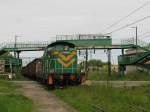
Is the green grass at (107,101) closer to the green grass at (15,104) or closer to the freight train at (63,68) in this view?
the green grass at (15,104)

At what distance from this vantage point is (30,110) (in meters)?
17.3

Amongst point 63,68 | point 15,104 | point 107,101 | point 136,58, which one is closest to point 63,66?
point 63,68

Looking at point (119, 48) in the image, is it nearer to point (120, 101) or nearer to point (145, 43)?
point (145, 43)

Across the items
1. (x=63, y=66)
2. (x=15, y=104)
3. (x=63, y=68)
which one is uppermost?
(x=63, y=66)

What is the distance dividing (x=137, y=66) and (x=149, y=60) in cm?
232

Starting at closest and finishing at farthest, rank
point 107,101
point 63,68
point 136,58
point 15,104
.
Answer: point 15,104 → point 107,101 → point 63,68 → point 136,58

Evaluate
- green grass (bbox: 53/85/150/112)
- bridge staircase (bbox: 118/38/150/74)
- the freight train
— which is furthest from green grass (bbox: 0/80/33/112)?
bridge staircase (bbox: 118/38/150/74)

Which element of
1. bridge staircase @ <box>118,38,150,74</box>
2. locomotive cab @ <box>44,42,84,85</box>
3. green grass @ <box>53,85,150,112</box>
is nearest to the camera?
green grass @ <box>53,85,150,112</box>

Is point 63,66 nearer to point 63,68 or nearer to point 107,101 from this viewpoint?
point 63,68

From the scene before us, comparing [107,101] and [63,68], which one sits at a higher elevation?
[63,68]

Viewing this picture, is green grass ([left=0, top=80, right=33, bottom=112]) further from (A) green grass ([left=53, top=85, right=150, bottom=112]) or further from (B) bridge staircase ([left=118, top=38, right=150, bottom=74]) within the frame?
(B) bridge staircase ([left=118, top=38, right=150, bottom=74])

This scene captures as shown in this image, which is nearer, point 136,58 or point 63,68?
point 63,68

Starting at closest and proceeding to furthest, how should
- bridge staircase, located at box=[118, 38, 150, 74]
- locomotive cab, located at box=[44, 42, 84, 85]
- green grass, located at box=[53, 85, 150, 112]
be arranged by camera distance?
1. green grass, located at box=[53, 85, 150, 112]
2. locomotive cab, located at box=[44, 42, 84, 85]
3. bridge staircase, located at box=[118, 38, 150, 74]

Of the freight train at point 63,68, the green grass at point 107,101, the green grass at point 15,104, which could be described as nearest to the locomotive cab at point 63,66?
the freight train at point 63,68
